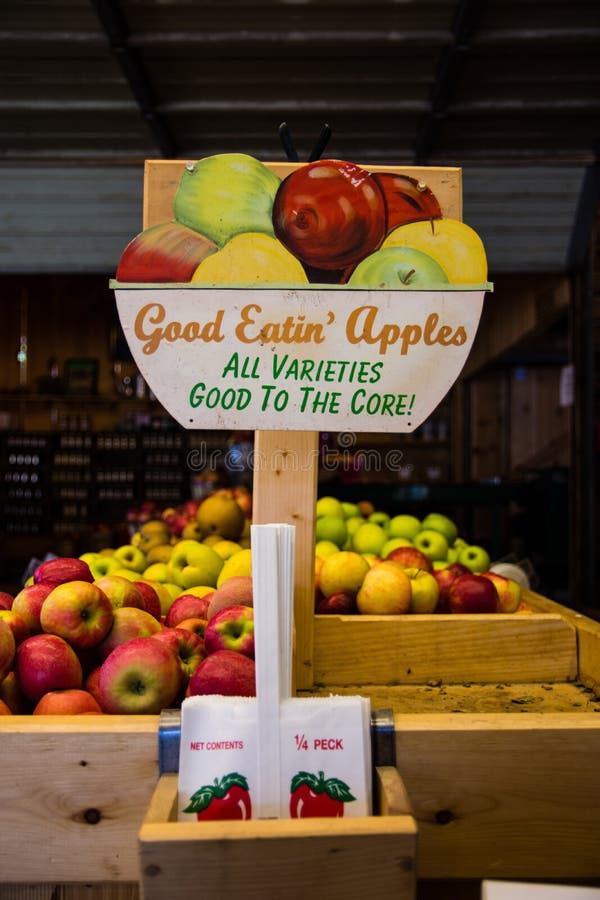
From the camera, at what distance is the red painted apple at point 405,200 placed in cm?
132

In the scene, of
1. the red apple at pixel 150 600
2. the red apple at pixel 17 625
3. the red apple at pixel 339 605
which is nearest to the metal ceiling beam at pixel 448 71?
the red apple at pixel 339 605

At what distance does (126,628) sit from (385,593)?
60 cm

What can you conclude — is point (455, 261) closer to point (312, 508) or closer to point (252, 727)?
point (312, 508)

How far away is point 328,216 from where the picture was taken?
50.7 inches

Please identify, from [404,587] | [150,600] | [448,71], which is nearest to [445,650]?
[404,587]

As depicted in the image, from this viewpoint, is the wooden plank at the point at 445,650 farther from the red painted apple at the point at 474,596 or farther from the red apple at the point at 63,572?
the red apple at the point at 63,572

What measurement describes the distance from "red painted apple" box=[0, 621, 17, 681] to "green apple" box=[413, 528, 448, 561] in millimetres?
1380

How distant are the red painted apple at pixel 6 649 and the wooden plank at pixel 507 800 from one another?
0.62 m

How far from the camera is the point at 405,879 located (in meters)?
0.77

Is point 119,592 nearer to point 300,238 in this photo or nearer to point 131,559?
point 300,238

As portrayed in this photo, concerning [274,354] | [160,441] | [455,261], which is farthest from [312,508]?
[160,441]

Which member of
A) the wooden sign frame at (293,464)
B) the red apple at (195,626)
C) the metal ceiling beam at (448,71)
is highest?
the metal ceiling beam at (448,71)

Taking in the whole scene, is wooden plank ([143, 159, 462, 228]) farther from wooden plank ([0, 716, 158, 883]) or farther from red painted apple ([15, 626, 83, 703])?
wooden plank ([0, 716, 158, 883])

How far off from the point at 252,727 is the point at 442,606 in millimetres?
1047
